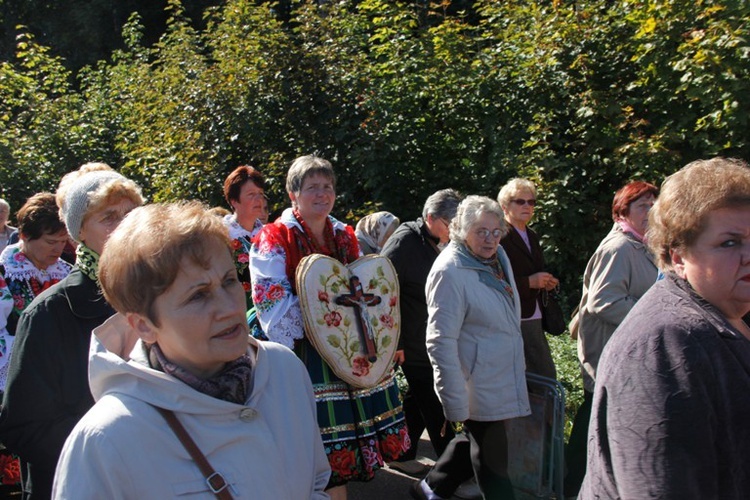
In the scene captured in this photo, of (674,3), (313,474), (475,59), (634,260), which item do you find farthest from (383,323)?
(475,59)

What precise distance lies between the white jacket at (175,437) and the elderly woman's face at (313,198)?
84.9 inches

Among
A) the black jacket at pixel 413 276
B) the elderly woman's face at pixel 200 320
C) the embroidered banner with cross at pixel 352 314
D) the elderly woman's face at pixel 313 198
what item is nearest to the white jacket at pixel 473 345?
the embroidered banner with cross at pixel 352 314

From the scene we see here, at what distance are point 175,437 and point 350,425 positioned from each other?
2210mm

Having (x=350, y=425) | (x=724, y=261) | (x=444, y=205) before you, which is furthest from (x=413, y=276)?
(x=724, y=261)

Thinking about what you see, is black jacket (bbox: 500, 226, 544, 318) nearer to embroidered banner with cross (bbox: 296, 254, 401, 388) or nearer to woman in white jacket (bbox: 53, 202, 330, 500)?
embroidered banner with cross (bbox: 296, 254, 401, 388)

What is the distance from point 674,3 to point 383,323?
493 centimetres

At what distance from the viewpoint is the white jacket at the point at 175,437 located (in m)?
1.83

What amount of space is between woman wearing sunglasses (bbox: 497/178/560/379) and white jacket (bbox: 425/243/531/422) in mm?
1208

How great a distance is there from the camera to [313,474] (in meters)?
2.16

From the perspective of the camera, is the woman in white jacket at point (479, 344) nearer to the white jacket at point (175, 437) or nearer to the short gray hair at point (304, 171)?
the short gray hair at point (304, 171)

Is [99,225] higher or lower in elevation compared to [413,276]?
higher

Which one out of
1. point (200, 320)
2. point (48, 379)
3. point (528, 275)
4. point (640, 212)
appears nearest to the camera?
point (200, 320)

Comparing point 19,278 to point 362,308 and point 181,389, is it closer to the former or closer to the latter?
point 362,308

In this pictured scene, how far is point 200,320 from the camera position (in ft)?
6.52
